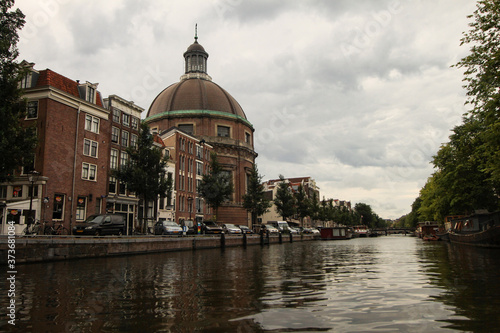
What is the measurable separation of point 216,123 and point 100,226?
2190 inches

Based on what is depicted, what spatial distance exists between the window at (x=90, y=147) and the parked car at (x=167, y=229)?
9.87m

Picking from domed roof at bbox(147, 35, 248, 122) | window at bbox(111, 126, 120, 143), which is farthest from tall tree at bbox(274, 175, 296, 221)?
window at bbox(111, 126, 120, 143)

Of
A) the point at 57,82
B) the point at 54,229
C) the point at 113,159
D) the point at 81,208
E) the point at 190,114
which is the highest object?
the point at 190,114

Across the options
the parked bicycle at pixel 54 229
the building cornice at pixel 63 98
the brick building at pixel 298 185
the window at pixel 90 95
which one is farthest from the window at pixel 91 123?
the brick building at pixel 298 185

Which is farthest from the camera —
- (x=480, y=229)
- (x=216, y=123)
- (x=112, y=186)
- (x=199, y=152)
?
(x=216, y=123)

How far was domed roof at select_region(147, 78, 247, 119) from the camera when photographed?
272 feet

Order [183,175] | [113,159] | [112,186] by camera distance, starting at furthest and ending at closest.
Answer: [183,175] → [113,159] → [112,186]

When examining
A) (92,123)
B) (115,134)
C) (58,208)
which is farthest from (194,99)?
(58,208)

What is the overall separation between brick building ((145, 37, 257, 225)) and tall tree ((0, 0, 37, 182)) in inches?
2181

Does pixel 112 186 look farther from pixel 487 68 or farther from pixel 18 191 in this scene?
pixel 487 68

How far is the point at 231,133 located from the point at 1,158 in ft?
210

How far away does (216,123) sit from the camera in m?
81.8

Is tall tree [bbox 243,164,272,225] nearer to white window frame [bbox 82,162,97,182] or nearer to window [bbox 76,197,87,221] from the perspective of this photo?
white window frame [bbox 82,162,97,182]

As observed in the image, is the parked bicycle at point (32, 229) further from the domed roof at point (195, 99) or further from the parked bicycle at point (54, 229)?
the domed roof at point (195, 99)
